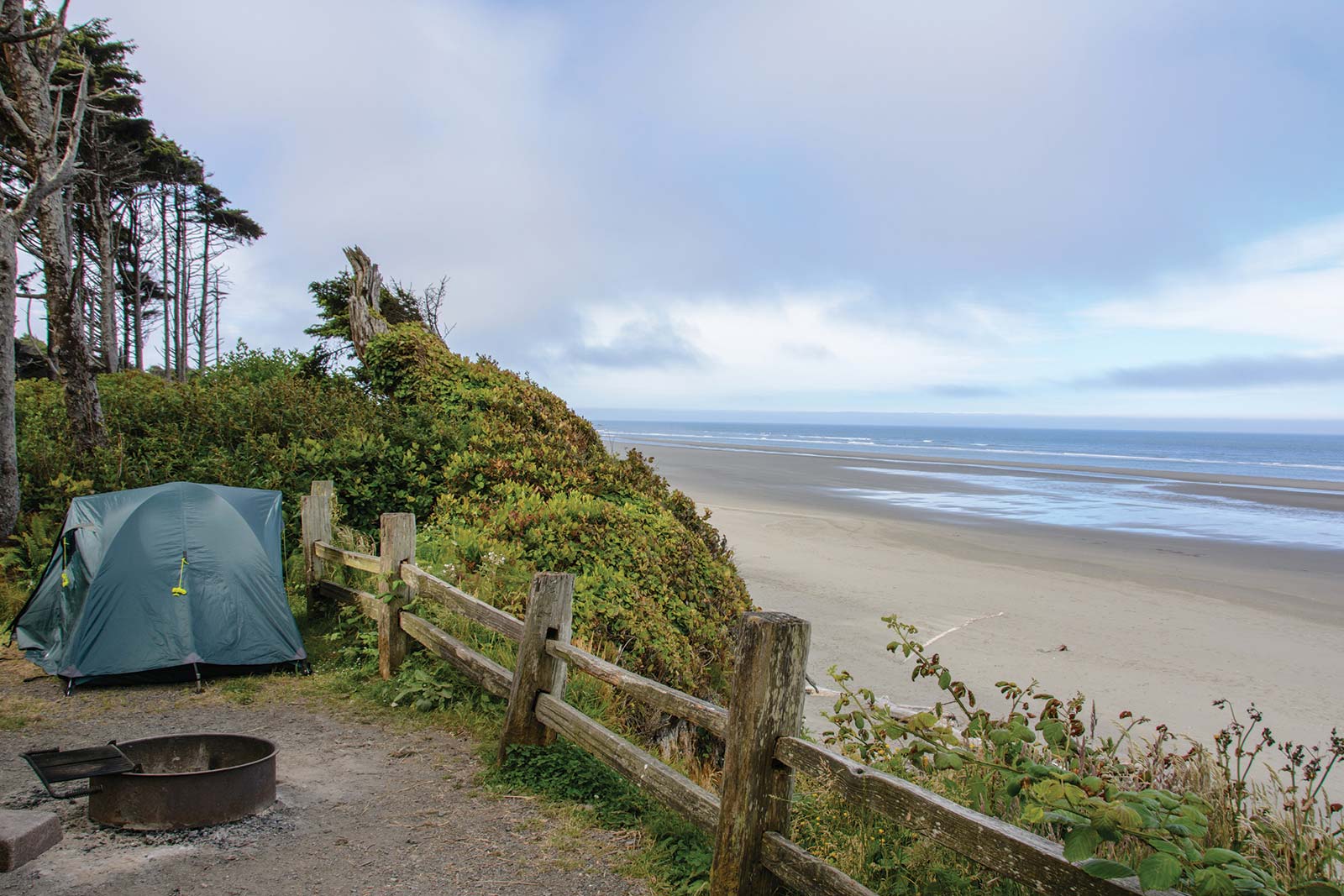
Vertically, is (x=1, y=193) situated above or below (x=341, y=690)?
above

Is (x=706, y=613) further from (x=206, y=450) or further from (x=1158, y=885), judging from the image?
(x=206, y=450)

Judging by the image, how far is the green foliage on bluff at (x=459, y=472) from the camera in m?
7.89

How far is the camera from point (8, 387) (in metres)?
9.91

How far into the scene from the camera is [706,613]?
27.9 ft

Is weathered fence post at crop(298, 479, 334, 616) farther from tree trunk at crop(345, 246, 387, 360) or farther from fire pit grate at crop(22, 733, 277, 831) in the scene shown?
tree trunk at crop(345, 246, 387, 360)

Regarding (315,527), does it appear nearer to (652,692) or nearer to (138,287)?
(652,692)

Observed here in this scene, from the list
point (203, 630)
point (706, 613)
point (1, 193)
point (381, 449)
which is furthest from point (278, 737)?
point (1, 193)

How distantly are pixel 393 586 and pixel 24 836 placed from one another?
334 centimetres

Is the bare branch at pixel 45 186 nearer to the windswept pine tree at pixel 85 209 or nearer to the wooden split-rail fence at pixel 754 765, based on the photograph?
the windswept pine tree at pixel 85 209

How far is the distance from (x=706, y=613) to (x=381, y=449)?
16.4 ft

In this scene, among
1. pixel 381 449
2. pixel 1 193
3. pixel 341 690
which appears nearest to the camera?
pixel 341 690

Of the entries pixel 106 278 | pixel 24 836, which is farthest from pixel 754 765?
pixel 106 278

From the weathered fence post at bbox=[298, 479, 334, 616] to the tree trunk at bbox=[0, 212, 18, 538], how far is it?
3661mm

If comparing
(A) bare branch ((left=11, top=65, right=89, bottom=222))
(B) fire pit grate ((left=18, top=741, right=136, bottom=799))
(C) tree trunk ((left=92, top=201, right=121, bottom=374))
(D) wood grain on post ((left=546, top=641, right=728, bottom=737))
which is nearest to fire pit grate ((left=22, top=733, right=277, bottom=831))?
(B) fire pit grate ((left=18, top=741, right=136, bottom=799))
